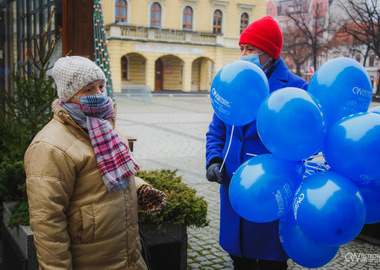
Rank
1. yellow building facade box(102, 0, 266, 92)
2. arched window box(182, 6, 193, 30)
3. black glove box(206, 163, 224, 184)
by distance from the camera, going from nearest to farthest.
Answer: black glove box(206, 163, 224, 184)
yellow building facade box(102, 0, 266, 92)
arched window box(182, 6, 193, 30)

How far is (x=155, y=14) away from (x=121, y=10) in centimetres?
345

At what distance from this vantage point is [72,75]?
1935mm

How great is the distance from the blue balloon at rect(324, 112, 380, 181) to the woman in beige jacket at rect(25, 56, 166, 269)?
104 cm

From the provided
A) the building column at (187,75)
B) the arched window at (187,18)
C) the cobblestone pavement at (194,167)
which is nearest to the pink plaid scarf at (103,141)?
the cobblestone pavement at (194,167)

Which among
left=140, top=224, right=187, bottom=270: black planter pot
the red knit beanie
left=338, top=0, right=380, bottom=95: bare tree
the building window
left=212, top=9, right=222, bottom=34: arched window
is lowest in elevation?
left=140, top=224, right=187, bottom=270: black planter pot

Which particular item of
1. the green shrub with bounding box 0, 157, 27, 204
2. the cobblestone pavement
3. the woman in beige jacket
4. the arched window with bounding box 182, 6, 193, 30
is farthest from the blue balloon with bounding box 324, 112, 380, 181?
the arched window with bounding box 182, 6, 193, 30

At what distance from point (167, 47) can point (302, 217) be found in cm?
3601

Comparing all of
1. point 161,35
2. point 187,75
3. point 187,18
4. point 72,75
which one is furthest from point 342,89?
point 187,18

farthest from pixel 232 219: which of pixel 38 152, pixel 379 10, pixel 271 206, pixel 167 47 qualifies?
pixel 167 47

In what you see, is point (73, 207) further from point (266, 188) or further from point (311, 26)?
point (311, 26)

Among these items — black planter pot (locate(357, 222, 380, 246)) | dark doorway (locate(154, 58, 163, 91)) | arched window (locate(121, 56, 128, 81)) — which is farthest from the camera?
dark doorway (locate(154, 58, 163, 91))

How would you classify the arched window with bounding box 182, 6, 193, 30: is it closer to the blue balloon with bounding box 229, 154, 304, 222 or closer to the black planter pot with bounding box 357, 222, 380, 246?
the black planter pot with bounding box 357, 222, 380, 246

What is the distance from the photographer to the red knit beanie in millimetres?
2365

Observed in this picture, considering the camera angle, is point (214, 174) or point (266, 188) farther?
point (214, 174)
